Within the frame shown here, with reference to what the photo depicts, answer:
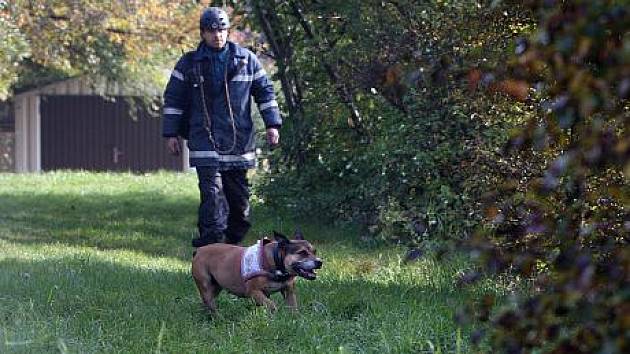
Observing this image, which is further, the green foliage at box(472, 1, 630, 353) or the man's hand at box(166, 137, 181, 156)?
the man's hand at box(166, 137, 181, 156)

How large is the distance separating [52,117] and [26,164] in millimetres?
1904

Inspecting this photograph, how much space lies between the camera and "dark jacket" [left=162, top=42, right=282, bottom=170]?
9.51m

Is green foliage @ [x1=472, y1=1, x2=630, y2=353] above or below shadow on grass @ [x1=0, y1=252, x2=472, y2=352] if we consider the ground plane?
above

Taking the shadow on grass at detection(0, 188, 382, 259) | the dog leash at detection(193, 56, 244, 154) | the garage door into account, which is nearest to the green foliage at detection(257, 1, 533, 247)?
the shadow on grass at detection(0, 188, 382, 259)

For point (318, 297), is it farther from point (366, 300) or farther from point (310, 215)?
point (310, 215)

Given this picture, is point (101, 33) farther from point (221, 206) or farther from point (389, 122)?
point (221, 206)

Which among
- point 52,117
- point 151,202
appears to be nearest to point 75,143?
point 52,117

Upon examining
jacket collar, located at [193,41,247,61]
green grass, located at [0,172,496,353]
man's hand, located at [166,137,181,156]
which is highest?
jacket collar, located at [193,41,247,61]

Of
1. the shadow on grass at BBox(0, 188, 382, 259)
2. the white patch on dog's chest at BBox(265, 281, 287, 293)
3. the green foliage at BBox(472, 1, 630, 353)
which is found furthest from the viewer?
the shadow on grass at BBox(0, 188, 382, 259)

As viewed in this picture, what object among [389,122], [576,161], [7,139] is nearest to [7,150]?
[7,139]

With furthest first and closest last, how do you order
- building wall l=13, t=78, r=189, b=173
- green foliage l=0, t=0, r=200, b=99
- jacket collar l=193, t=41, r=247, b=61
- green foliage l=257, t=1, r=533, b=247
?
1. building wall l=13, t=78, r=189, b=173
2. green foliage l=0, t=0, r=200, b=99
3. jacket collar l=193, t=41, r=247, b=61
4. green foliage l=257, t=1, r=533, b=247

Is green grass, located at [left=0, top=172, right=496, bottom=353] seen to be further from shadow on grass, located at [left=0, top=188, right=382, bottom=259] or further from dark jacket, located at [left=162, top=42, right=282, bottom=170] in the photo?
dark jacket, located at [left=162, top=42, right=282, bottom=170]

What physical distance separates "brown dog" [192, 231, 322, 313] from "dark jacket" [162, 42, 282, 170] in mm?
2154

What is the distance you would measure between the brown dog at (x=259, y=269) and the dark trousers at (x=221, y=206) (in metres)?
2.05
